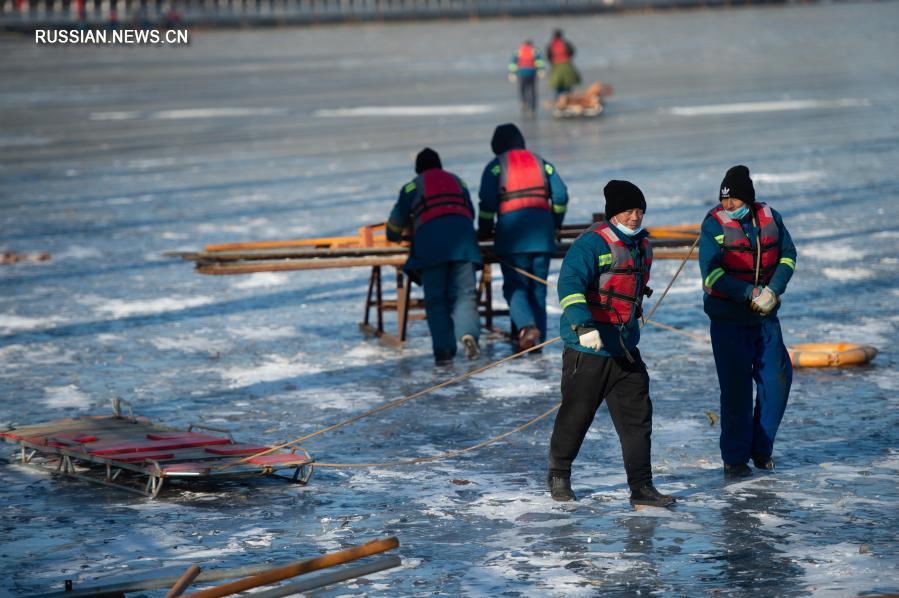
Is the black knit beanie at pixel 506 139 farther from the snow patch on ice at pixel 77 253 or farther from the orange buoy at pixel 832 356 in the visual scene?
the snow patch on ice at pixel 77 253

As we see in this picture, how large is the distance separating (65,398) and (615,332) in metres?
4.53

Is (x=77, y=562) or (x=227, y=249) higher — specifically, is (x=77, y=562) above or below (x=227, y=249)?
below

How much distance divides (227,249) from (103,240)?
5.31 meters

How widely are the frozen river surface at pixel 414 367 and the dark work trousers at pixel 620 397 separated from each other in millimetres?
298

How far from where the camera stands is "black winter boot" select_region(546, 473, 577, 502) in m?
7.71

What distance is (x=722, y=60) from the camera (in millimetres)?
40281

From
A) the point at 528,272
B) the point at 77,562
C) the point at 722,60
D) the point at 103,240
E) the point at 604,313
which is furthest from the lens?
the point at 722,60

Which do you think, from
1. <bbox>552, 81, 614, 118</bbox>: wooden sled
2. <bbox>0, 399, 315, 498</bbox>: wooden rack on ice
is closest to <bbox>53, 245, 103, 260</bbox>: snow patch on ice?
<bbox>0, 399, 315, 498</bbox>: wooden rack on ice

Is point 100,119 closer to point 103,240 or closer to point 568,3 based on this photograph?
point 103,240

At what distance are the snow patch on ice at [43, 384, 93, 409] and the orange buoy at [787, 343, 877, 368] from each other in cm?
503

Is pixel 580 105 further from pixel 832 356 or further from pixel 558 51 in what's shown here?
pixel 832 356

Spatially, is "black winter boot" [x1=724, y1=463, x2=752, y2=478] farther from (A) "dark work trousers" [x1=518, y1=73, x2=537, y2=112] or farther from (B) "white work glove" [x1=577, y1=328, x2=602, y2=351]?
(A) "dark work trousers" [x1=518, y1=73, x2=537, y2=112]

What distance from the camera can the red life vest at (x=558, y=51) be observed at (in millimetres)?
29516

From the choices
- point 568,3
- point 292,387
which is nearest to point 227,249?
point 292,387
